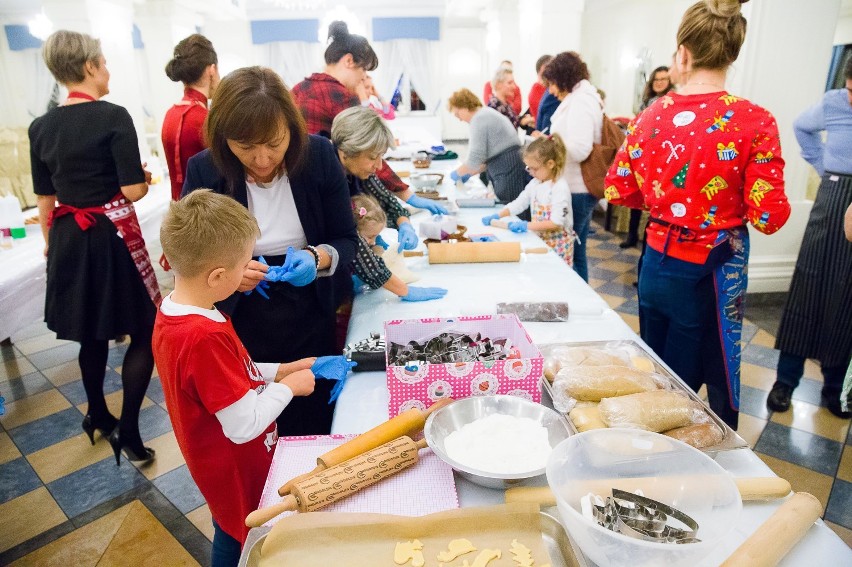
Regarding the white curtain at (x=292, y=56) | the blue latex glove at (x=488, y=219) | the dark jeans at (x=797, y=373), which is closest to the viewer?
the dark jeans at (x=797, y=373)

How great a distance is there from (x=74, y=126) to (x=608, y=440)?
210 centimetres

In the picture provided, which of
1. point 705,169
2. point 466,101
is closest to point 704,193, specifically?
point 705,169

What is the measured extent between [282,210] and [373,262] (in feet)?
1.48

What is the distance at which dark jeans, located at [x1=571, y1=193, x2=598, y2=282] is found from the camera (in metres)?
3.26

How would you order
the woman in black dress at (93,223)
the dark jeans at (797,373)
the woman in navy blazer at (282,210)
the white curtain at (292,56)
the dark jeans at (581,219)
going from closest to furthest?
the woman in navy blazer at (282,210), the woman in black dress at (93,223), the dark jeans at (797,373), the dark jeans at (581,219), the white curtain at (292,56)

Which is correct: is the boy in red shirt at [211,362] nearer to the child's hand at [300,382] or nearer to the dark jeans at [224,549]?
the child's hand at [300,382]

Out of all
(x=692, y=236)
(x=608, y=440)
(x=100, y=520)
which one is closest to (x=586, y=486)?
(x=608, y=440)

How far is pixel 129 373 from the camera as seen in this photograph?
7.17 feet

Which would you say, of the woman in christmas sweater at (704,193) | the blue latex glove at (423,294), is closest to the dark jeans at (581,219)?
the woman in christmas sweater at (704,193)

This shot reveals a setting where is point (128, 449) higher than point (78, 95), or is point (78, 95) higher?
Answer: point (78, 95)

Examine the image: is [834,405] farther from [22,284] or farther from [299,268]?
[22,284]

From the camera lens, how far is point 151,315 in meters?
2.28

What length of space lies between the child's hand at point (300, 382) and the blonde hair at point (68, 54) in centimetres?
161

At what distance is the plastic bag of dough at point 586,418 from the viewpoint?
1.07m
